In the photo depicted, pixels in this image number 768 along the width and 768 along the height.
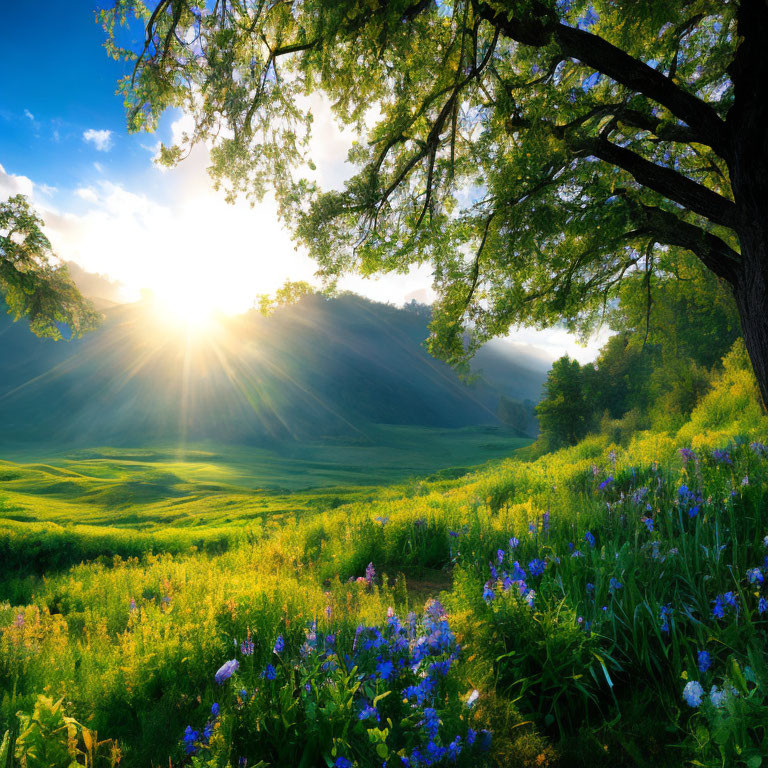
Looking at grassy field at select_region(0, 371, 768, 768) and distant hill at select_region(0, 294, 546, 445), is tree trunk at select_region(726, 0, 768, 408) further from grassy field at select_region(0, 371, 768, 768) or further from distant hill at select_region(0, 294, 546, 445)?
distant hill at select_region(0, 294, 546, 445)

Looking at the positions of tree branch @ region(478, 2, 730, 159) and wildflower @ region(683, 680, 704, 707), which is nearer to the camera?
wildflower @ region(683, 680, 704, 707)

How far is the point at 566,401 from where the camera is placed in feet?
148

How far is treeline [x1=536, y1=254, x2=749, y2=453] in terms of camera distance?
1533 centimetres

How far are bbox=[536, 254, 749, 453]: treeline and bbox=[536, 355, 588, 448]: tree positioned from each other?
0.34 feet

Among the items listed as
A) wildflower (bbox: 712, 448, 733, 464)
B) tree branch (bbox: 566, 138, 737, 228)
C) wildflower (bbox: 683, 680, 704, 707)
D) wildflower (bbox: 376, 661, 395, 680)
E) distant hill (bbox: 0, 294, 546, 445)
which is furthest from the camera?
distant hill (bbox: 0, 294, 546, 445)

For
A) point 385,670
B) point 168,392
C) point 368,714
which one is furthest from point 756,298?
point 168,392

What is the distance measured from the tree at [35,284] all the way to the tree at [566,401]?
42.4 m

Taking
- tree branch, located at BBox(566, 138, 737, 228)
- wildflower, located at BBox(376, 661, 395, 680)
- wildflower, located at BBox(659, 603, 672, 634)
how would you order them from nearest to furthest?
wildflower, located at BBox(376, 661, 395, 680) < wildflower, located at BBox(659, 603, 672, 634) < tree branch, located at BBox(566, 138, 737, 228)

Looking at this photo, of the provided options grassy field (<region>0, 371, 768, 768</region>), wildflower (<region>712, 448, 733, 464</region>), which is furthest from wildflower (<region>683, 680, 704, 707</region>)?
wildflower (<region>712, 448, 733, 464</region>)

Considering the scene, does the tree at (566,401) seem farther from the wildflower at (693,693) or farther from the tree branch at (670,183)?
the wildflower at (693,693)

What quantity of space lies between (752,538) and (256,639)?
4927 millimetres

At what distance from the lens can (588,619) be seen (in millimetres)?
3057

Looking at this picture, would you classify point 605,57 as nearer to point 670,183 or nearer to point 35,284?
point 670,183

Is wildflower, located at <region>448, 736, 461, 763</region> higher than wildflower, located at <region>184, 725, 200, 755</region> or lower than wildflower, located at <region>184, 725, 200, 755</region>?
higher
